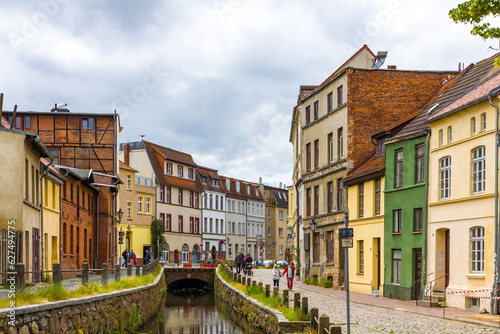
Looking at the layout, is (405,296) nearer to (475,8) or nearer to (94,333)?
(94,333)

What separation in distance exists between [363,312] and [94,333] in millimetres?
8015

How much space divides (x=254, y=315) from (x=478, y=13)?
49.6 ft

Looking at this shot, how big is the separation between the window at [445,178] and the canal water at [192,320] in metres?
8.51

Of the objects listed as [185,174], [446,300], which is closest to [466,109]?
[446,300]

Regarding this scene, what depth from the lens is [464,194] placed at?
942 inches

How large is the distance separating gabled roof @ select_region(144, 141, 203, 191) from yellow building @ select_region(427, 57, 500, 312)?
4890 cm

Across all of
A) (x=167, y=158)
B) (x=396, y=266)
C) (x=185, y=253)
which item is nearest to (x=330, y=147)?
(x=396, y=266)

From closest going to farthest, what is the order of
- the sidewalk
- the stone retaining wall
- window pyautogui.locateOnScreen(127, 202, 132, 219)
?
the stone retaining wall, the sidewalk, window pyautogui.locateOnScreen(127, 202, 132, 219)

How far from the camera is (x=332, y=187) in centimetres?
3878

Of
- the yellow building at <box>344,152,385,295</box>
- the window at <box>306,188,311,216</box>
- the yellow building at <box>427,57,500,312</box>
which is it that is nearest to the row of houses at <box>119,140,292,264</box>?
the window at <box>306,188,311,216</box>

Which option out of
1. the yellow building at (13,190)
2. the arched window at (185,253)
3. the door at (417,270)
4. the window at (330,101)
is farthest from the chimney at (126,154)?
the door at (417,270)

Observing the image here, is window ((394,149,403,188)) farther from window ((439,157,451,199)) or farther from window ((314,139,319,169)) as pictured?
window ((314,139,319,169))

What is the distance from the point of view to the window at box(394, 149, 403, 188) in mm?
28944

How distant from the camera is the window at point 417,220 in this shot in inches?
1080
